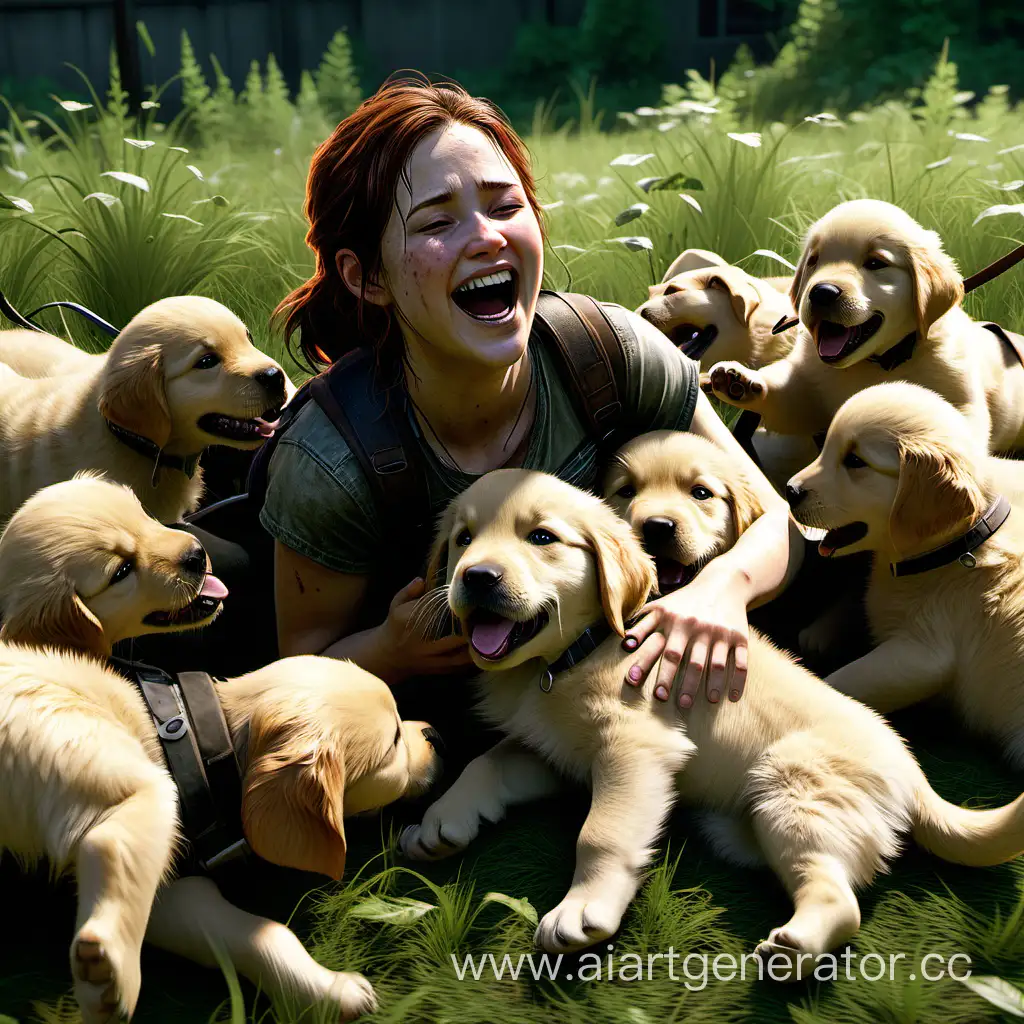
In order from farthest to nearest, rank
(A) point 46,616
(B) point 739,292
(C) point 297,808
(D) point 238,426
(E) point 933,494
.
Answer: (B) point 739,292, (D) point 238,426, (E) point 933,494, (A) point 46,616, (C) point 297,808

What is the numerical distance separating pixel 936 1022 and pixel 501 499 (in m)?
1.57

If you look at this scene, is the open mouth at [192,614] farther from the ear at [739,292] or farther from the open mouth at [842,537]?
the ear at [739,292]

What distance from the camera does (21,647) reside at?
9.19 feet

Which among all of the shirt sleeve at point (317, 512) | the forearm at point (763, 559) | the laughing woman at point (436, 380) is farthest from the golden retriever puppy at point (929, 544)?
the shirt sleeve at point (317, 512)

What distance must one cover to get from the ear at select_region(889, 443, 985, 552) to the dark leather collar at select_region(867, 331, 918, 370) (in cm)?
92

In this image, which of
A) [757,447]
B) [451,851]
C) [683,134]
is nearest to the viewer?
[451,851]

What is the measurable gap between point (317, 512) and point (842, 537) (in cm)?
155

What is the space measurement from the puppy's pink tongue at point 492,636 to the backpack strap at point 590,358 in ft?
2.89

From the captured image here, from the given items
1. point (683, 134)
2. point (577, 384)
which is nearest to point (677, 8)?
point (683, 134)

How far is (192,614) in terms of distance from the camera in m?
3.20

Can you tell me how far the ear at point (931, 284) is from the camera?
12.8 feet

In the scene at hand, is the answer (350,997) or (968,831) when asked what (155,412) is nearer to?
(350,997)

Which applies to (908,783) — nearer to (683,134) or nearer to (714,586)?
(714,586)

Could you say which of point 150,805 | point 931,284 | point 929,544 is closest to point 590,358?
point 929,544
